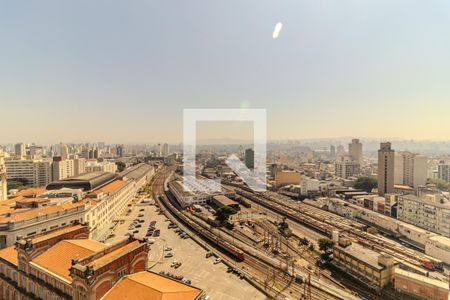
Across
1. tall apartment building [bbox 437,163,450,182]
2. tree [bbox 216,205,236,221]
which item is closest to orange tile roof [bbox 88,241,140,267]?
tree [bbox 216,205,236,221]

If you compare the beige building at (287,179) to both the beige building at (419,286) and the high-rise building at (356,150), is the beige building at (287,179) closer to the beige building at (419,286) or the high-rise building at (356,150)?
the high-rise building at (356,150)

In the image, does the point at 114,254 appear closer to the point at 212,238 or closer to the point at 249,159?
the point at 212,238

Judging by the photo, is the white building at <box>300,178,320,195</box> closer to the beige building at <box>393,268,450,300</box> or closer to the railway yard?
the railway yard

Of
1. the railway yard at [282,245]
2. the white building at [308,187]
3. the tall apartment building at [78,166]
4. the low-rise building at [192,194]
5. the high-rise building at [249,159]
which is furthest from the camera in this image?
the high-rise building at [249,159]

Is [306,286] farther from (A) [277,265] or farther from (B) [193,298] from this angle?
(B) [193,298]

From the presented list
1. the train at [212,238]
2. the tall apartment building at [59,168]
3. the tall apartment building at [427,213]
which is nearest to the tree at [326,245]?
the train at [212,238]

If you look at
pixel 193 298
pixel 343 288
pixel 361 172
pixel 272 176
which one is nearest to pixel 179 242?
pixel 343 288
